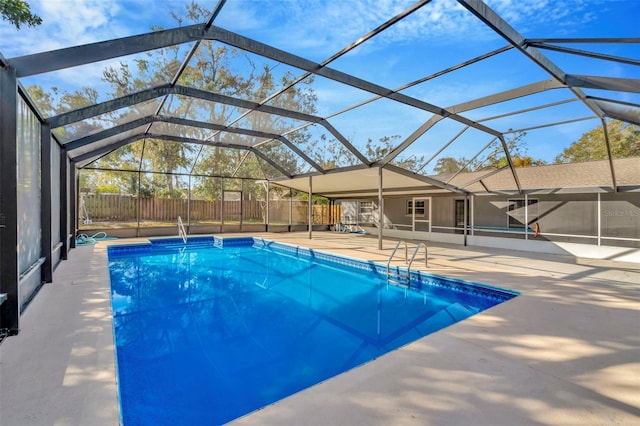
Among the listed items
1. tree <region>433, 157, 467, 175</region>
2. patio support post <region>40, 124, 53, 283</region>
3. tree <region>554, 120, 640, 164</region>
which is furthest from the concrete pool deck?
tree <region>433, 157, 467, 175</region>

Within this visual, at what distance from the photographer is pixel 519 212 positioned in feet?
37.3

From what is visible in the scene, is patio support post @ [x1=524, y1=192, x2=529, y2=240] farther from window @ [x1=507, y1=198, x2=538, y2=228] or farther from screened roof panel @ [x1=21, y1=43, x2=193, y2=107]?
screened roof panel @ [x1=21, y1=43, x2=193, y2=107]

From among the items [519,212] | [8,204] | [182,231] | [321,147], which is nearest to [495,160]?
[519,212]

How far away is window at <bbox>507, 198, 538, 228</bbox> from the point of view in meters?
10.9

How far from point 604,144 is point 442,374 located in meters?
7.89

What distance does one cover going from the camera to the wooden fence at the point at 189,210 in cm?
1232

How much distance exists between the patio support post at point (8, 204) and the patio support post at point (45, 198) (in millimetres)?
2187

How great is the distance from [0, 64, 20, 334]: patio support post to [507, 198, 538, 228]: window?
42.4 feet

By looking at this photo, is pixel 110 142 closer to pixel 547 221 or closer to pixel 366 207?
pixel 366 207

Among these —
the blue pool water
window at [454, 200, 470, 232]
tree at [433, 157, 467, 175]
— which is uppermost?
tree at [433, 157, 467, 175]

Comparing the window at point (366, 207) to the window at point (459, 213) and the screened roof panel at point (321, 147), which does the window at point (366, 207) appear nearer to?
the window at point (459, 213)

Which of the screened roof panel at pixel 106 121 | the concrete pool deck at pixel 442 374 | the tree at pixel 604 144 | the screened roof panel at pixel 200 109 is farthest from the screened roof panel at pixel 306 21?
the tree at pixel 604 144

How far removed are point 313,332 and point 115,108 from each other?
560 cm

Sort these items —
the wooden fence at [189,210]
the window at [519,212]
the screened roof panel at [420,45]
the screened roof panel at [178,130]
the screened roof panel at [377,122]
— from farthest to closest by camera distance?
1. the wooden fence at [189,210]
2. the window at [519,212]
3. the screened roof panel at [178,130]
4. the screened roof panel at [377,122]
5. the screened roof panel at [420,45]
